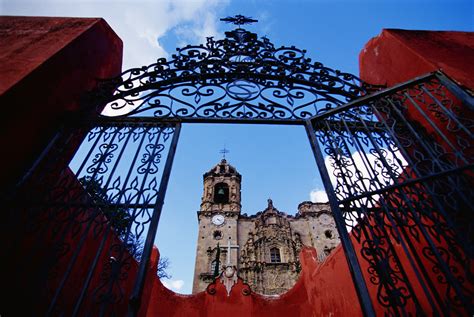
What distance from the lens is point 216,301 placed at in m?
7.90

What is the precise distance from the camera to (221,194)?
92.0 feet

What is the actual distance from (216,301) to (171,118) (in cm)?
630

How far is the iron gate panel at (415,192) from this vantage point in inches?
89.1

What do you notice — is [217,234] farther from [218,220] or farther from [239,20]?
[239,20]

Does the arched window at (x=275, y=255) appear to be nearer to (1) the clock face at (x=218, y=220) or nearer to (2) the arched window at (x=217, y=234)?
(2) the arched window at (x=217, y=234)

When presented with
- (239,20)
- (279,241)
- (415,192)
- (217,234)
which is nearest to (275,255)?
(279,241)

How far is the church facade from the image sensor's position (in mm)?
22406


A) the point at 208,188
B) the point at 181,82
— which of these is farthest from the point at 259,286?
the point at 181,82

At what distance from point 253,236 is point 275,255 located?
106 inches

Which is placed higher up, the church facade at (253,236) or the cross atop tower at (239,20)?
the church facade at (253,236)

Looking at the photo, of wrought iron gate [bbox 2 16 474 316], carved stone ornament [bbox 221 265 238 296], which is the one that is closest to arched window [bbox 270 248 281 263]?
carved stone ornament [bbox 221 265 238 296]

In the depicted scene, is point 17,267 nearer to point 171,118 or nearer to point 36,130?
point 36,130

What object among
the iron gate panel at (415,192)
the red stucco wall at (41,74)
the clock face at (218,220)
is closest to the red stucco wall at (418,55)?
the iron gate panel at (415,192)

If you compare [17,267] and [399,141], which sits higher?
[399,141]
